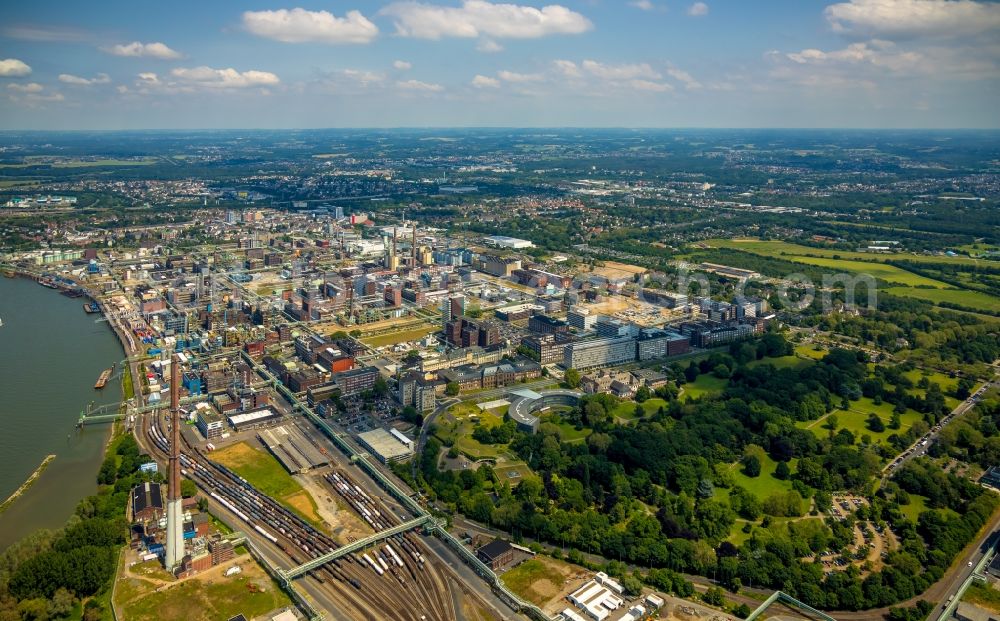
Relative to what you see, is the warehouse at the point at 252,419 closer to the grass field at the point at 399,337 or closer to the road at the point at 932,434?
the grass field at the point at 399,337

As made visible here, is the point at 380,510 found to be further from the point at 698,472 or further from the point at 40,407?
the point at 40,407

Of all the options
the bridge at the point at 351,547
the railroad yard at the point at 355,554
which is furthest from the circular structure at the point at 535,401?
the bridge at the point at 351,547

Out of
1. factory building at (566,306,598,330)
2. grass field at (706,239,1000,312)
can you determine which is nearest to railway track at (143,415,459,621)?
factory building at (566,306,598,330)

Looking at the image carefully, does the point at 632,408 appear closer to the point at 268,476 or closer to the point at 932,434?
the point at 932,434

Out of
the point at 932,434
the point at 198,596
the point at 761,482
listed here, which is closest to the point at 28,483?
the point at 198,596

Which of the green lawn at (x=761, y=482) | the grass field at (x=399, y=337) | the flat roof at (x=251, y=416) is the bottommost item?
the green lawn at (x=761, y=482)

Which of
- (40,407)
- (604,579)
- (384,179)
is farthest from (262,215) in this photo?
(604,579)
